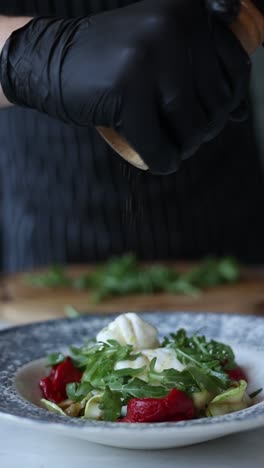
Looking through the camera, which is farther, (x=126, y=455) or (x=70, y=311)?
(x=70, y=311)

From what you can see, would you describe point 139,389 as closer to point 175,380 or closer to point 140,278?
point 175,380

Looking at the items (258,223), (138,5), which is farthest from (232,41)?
(258,223)

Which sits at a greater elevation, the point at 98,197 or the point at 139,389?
the point at 139,389

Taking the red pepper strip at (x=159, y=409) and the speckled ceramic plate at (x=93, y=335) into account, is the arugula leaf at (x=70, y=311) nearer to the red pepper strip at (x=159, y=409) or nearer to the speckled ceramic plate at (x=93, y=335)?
the speckled ceramic plate at (x=93, y=335)

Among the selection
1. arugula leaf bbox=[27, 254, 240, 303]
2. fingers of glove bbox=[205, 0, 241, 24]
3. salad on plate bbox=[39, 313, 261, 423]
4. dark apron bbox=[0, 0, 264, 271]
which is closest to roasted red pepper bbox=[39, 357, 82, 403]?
salad on plate bbox=[39, 313, 261, 423]

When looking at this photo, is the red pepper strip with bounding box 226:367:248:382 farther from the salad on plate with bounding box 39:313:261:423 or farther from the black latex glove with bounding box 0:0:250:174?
the black latex glove with bounding box 0:0:250:174

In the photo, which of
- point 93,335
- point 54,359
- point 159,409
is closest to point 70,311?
point 93,335
